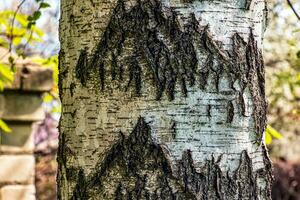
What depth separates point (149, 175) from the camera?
4.79 feet

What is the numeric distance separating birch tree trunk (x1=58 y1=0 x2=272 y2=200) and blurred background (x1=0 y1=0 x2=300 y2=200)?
0.75 m

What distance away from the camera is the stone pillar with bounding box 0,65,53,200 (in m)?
5.02

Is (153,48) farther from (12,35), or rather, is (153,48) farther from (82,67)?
(12,35)

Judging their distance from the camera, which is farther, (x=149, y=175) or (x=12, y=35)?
(x=12, y=35)

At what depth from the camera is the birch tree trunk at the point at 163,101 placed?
1457mm

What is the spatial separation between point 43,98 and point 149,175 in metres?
3.44

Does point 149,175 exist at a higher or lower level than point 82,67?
lower

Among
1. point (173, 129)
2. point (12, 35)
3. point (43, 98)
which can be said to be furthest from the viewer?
point (43, 98)

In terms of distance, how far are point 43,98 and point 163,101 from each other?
11.3ft

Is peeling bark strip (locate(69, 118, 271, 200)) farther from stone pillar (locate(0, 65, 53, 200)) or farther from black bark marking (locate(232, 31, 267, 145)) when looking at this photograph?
stone pillar (locate(0, 65, 53, 200))

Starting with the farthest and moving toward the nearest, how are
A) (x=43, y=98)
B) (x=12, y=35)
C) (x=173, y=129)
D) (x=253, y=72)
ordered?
(x=43, y=98), (x=12, y=35), (x=253, y=72), (x=173, y=129)

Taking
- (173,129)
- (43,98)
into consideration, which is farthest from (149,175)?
(43,98)

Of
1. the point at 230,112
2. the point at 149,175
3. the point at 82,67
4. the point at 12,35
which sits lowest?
the point at 149,175

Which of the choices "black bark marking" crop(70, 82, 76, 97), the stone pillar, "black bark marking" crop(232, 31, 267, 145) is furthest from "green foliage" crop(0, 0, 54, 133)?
"black bark marking" crop(232, 31, 267, 145)
